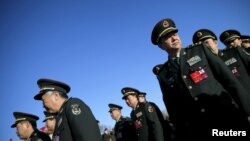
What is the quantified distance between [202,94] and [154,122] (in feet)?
14.1

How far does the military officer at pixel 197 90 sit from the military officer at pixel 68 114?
51.1 inches

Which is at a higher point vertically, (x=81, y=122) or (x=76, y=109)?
(x=76, y=109)

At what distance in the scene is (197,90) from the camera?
12.7 feet

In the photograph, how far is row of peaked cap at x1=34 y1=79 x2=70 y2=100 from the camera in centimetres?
502

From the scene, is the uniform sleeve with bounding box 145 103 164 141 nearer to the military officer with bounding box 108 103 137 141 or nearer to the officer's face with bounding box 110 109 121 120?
the military officer with bounding box 108 103 137 141

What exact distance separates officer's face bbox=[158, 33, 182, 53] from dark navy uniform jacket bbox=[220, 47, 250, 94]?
2724 millimetres

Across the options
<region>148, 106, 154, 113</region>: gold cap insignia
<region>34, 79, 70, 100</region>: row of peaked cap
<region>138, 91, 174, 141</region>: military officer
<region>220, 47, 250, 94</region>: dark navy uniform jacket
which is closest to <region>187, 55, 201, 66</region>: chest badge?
<region>34, 79, 70, 100</region>: row of peaked cap

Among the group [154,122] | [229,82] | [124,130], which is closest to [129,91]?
[124,130]

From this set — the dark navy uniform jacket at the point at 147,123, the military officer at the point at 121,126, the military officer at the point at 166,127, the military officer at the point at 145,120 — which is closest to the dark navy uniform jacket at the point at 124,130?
the military officer at the point at 121,126

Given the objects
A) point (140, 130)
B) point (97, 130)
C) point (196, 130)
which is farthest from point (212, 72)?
point (140, 130)

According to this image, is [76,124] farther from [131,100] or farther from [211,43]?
[131,100]

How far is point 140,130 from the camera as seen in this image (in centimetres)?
892

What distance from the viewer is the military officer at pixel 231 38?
787 centimetres

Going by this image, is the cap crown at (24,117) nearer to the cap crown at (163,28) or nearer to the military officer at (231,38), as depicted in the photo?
the cap crown at (163,28)
